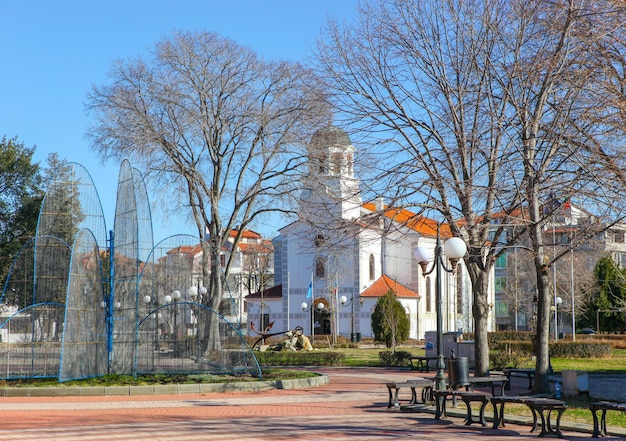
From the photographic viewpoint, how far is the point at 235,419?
15.8 metres

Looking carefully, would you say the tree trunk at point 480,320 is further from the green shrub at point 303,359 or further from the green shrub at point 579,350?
the green shrub at point 579,350

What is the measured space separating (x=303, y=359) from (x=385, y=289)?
30211 millimetres

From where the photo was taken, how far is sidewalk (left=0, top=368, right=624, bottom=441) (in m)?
13.5

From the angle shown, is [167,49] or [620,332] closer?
[167,49]

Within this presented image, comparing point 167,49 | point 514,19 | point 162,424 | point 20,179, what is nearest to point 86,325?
point 162,424

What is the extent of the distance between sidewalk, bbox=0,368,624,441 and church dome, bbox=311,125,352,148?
9.21 meters

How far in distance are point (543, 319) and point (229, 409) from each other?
8.25 m

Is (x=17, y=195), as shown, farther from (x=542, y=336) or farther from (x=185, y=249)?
(x=542, y=336)

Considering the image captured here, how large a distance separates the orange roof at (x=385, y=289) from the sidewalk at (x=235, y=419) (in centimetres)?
4161

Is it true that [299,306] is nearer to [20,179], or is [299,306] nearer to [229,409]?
[20,179]

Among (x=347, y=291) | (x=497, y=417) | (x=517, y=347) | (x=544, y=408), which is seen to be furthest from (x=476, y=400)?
(x=347, y=291)

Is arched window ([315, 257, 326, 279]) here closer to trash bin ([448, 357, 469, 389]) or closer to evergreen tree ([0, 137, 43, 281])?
evergreen tree ([0, 137, 43, 281])

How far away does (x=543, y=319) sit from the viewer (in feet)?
67.3

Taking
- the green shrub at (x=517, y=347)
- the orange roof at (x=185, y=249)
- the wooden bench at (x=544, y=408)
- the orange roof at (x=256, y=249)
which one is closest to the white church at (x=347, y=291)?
the orange roof at (x=256, y=249)
